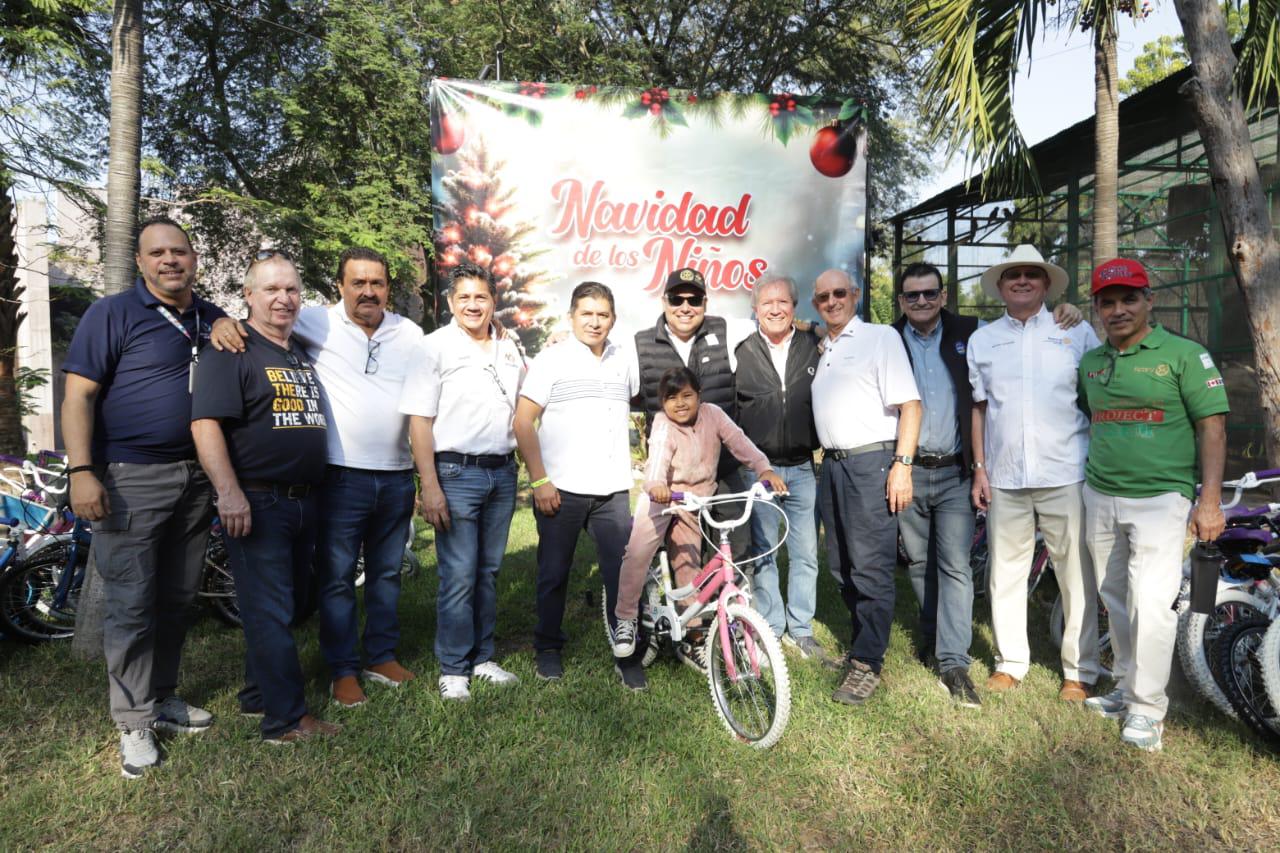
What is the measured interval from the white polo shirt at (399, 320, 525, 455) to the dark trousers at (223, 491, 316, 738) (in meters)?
0.69

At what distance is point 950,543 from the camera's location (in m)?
4.11

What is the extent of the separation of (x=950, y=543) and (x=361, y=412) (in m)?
3.03

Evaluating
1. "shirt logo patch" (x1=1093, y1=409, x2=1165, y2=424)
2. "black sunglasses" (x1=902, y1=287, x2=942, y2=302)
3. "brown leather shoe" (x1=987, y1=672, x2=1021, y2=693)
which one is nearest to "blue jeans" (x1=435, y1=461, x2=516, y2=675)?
"black sunglasses" (x1=902, y1=287, x2=942, y2=302)

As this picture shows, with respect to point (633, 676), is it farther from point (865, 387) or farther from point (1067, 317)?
point (1067, 317)

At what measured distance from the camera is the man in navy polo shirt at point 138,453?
3.16m

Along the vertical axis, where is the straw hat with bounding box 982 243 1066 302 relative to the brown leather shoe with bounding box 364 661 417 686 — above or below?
above

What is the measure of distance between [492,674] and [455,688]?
0.24 meters

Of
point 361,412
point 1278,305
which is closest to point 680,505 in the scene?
point 361,412

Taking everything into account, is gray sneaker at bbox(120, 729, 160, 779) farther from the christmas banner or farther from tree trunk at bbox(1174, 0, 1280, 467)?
tree trunk at bbox(1174, 0, 1280, 467)

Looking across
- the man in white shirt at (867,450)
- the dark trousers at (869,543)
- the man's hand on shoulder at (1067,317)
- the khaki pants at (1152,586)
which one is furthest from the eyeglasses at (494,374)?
the khaki pants at (1152,586)

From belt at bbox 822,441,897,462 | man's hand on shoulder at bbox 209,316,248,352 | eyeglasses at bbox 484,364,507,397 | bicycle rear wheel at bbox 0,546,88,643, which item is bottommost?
bicycle rear wheel at bbox 0,546,88,643

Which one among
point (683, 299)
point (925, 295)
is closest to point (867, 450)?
point (925, 295)

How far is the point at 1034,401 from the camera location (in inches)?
152

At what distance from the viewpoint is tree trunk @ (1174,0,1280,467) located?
4.37m
